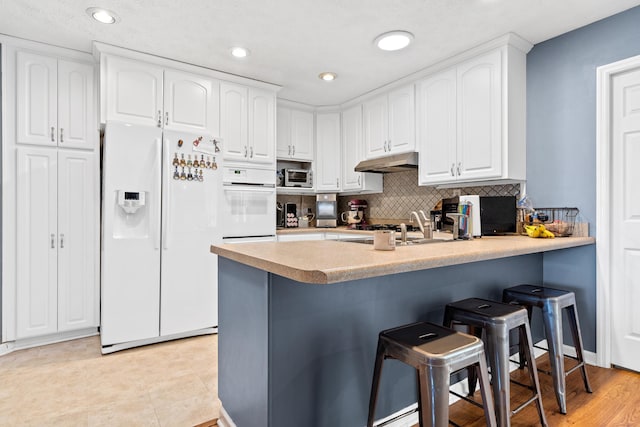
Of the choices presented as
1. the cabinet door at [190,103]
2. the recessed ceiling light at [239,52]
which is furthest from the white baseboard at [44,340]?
the recessed ceiling light at [239,52]

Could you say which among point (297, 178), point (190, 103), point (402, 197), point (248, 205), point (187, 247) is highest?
point (190, 103)

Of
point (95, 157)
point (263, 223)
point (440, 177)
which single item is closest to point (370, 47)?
point (440, 177)

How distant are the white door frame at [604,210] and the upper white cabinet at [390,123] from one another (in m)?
1.46

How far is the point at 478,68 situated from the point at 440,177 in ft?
3.10

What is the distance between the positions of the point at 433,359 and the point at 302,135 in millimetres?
3524

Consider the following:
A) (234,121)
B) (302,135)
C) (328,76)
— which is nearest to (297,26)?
(328,76)

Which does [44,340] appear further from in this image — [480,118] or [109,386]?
[480,118]

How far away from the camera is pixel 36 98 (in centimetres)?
280

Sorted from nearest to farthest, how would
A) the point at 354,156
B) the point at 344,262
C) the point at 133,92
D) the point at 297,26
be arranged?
1. the point at 344,262
2. the point at 297,26
3. the point at 133,92
4. the point at 354,156

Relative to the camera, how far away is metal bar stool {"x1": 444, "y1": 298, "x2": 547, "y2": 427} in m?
1.52

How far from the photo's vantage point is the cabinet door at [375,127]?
375 cm

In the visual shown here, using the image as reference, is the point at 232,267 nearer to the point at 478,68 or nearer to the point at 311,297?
the point at 311,297

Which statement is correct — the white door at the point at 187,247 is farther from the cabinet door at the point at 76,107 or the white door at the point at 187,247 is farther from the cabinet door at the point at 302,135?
the cabinet door at the point at 302,135

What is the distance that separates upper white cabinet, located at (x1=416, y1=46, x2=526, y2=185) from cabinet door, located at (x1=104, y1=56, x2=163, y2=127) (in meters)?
2.45
